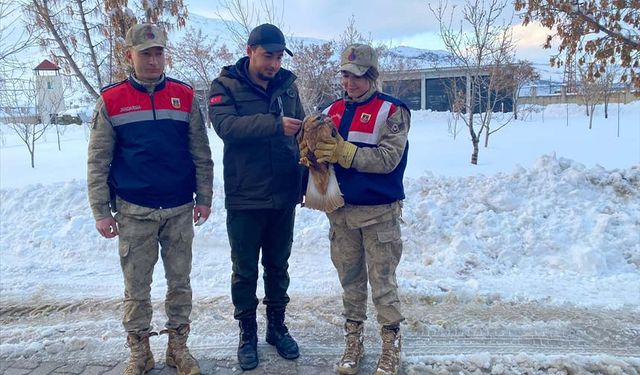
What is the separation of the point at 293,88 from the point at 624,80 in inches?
219

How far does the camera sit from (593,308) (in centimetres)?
433

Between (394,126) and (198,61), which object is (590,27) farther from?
(198,61)

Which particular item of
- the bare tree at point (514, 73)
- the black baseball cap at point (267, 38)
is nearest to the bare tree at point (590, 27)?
the black baseball cap at point (267, 38)

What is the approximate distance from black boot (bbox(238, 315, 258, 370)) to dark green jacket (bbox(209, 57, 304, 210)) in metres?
0.84

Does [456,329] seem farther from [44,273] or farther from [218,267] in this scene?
[44,273]

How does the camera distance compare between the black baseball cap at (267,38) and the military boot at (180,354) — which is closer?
the black baseball cap at (267,38)

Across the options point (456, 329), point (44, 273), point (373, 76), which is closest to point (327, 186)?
point (373, 76)

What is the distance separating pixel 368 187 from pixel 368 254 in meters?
0.46

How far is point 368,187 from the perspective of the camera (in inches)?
128

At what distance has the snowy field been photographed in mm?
3785

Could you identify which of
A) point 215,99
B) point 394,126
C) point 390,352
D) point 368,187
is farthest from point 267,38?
point 390,352

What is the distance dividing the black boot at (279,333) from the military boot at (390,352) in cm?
64

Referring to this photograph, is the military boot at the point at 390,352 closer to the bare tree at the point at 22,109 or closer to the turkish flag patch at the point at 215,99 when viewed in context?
the turkish flag patch at the point at 215,99

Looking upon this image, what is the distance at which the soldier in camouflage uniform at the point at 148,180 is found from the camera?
3.23 meters
